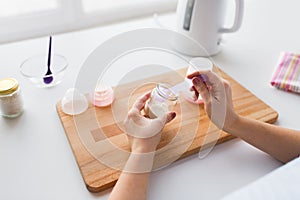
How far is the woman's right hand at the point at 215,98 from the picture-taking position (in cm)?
65

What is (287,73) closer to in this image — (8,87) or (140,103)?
(140,103)

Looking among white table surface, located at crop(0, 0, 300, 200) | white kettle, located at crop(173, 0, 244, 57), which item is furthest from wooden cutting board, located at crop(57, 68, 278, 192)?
white kettle, located at crop(173, 0, 244, 57)

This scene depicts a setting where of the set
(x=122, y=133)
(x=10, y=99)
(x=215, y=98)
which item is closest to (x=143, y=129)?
(x=122, y=133)

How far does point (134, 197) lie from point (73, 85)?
38cm

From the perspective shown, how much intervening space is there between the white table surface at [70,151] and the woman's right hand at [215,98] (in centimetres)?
5

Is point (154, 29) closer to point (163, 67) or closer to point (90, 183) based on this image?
point (163, 67)

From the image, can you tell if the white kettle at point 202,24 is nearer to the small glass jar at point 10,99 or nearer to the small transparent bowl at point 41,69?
the small transparent bowl at point 41,69

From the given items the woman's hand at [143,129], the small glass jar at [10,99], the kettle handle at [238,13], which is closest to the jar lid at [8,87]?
the small glass jar at [10,99]

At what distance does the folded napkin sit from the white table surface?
19 millimetres

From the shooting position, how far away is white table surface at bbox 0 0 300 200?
561mm

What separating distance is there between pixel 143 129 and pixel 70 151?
0.15 meters

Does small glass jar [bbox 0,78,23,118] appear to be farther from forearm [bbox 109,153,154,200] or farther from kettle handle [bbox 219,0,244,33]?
kettle handle [bbox 219,0,244,33]

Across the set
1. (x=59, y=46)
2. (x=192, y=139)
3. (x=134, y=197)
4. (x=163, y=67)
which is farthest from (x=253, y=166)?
(x=59, y=46)

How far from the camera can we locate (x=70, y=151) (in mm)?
625
